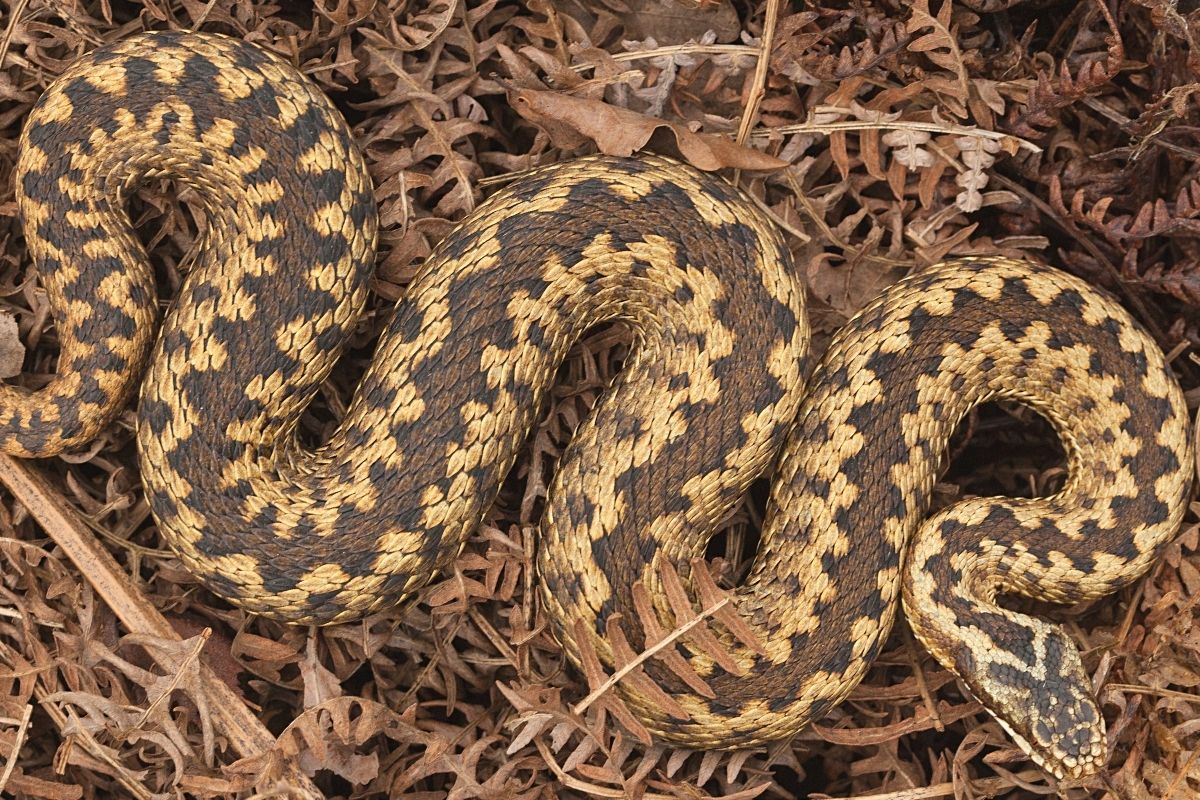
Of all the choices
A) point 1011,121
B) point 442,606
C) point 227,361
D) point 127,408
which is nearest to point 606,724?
point 442,606

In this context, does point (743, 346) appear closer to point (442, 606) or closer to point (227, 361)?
point (442, 606)

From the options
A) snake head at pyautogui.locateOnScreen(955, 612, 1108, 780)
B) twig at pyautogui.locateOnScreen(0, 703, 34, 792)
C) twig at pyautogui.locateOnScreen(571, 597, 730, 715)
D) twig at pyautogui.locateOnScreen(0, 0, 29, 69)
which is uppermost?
twig at pyautogui.locateOnScreen(0, 0, 29, 69)

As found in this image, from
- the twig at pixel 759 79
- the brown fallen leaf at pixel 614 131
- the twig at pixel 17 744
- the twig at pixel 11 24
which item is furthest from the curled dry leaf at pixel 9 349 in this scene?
the twig at pixel 759 79

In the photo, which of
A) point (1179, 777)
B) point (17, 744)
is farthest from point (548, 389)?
point (1179, 777)

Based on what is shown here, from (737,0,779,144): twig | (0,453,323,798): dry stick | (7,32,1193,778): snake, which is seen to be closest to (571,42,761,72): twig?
(737,0,779,144): twig

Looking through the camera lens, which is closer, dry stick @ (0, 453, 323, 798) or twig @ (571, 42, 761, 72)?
dry stick @ (0, 453, 323, 798)

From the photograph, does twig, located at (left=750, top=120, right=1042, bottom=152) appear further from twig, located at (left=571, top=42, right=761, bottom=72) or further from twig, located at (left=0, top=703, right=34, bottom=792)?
twig, located at (left=0, top=703, right=34, bottom=792)
